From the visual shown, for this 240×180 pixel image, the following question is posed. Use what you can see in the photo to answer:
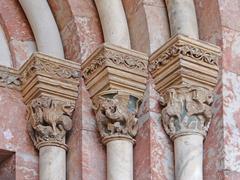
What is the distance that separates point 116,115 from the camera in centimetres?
363

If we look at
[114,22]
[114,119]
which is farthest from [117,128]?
[114,22]

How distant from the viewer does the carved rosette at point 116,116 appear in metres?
3.64

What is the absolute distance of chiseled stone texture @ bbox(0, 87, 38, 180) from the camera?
12.3 ft

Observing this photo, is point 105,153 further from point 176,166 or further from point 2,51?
point 2,51

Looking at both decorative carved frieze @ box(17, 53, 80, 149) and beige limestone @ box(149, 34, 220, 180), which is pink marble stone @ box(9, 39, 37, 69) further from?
beige limestone @ box(149, 34, 220, 180)

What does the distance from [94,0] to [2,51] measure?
454 mm

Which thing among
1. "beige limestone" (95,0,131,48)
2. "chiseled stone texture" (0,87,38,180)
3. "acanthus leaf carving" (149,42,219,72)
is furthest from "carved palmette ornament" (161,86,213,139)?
"chiseled stone texture" (0,87,38,180)

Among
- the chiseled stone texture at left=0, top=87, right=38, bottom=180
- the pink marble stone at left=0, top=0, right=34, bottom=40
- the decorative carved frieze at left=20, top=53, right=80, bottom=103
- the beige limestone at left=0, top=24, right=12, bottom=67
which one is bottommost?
the chiseled stone texture at left=0, top=87, right=38, bottom=180

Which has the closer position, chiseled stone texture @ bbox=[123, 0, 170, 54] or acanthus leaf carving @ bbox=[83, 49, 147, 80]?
acanthus leaf carving @ bbox=[83, 49, 147, 80]

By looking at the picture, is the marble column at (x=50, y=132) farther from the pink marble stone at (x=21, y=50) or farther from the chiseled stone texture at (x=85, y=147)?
the pink marble stone at (x=21, y=50)

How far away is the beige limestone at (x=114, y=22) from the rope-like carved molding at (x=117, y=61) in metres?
0.13

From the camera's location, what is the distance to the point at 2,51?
13.0 ft

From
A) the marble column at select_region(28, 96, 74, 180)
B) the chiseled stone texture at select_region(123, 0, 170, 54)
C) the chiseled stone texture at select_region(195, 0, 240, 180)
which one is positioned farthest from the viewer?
the chiseled stone texture at select_region(123, 0, 170, 54)

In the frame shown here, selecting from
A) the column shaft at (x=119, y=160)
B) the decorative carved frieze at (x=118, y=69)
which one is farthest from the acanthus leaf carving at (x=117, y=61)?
the column shaft at (x=119, y=160)
